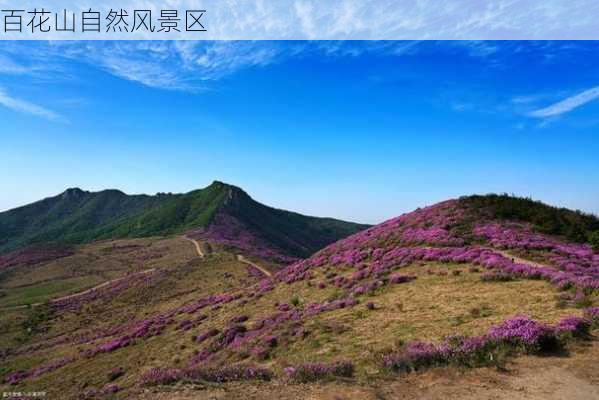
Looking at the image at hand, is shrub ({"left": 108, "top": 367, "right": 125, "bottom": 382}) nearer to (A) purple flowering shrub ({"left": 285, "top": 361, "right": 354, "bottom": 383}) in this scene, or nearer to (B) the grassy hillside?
(A) purple flowering shrub ({"left": 285, "top": 361, "right": 354, "bottom": 383})

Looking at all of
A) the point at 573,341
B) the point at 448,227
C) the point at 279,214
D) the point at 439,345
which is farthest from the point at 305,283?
the point at 279,214

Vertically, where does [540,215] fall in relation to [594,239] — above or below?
above

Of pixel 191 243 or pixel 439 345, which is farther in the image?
pixel 191 243

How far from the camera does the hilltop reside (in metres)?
12.4

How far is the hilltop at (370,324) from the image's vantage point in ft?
40.7

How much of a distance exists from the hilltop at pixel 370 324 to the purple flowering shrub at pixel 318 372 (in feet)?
0.18

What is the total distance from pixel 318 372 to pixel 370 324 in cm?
743

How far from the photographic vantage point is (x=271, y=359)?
18.6 meters

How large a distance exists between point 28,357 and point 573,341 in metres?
40.7

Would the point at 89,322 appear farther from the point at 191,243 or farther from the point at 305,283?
the point at 191,243

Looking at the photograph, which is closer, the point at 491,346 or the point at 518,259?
the point at 491,346

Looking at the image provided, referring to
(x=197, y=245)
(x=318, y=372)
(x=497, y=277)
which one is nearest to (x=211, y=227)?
(x=197, y=245)

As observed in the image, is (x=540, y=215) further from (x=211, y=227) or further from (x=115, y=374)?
(x=211, y=227)

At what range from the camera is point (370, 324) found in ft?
Answer: 64.2
